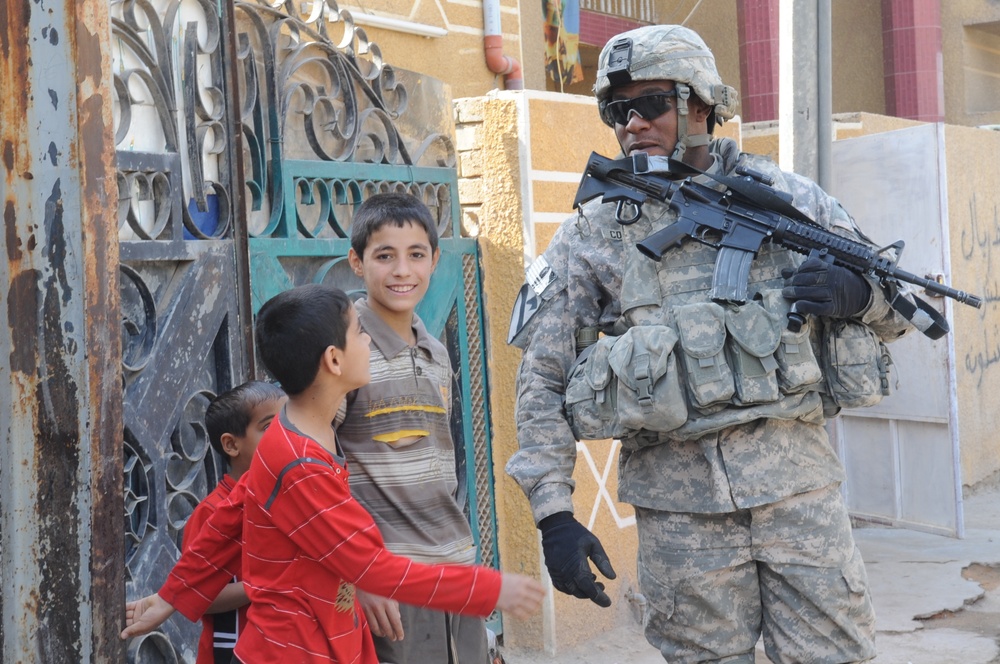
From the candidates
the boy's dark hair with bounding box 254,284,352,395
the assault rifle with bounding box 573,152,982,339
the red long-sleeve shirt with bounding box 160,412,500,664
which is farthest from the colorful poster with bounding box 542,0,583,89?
the red long-sleeve shirt with bounding box 160,412,500,664

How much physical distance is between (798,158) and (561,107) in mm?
950

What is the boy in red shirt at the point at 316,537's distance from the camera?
2.11 metres

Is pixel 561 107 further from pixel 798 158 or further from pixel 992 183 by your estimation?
pixel 992 183

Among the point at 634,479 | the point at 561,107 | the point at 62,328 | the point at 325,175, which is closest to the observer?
the point at 62,328

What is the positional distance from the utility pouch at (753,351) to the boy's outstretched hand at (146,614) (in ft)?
4.25

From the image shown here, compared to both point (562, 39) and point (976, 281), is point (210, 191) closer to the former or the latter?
point (976, 281)

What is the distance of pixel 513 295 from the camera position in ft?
14.6

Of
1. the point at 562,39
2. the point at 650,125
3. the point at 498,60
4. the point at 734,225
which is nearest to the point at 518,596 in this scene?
A: the point at 734,225

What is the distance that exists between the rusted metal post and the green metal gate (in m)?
Result: 0.89

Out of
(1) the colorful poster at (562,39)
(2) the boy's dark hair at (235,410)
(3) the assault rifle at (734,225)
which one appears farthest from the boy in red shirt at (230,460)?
(1) the colorful poster at (562,39)

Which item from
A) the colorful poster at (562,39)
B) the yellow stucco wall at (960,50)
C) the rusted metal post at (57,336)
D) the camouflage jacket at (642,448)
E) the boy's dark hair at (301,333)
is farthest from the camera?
the yellow stucco wall at (960,50)

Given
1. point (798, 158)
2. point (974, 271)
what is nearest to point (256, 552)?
point (798, 158)

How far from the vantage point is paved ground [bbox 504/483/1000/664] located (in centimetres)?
459

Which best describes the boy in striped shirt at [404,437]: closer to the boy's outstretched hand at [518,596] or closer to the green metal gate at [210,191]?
the boy's outstretched hand at [518,596]
